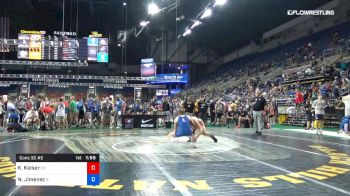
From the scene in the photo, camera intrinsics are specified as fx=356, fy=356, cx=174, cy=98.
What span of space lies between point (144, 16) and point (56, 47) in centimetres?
1175

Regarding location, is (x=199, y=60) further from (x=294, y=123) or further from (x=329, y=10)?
(x=294, y=123)

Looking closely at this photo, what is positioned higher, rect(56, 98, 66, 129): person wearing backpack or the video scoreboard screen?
the video scoreboard screen

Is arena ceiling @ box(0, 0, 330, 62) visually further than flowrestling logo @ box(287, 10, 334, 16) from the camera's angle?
Yes

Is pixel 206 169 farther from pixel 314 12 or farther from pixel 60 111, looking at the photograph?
pixel 314 12

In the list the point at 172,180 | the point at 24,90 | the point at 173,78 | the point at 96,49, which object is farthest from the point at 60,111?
the point at 173,78

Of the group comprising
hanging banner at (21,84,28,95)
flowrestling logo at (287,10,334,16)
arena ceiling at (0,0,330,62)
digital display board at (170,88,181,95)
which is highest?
arena ceiling at (0,0,330,62)

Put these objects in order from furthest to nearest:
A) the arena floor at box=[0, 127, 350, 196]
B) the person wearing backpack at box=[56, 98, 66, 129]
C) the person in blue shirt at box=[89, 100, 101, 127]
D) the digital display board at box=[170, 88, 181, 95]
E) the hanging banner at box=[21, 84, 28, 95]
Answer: the digital display board at box=[170, 88, 181, 95], the hanging banner at box=[21, 84, 28, 95], the person in blue shirt at box=[89, 100, 101, 127], the person wearing backpack at box=[56, 98, 66, 129], the arena floor at box=[0, 127, 350, 196]

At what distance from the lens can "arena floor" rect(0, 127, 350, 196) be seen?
197 inches

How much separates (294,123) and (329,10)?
13225mm

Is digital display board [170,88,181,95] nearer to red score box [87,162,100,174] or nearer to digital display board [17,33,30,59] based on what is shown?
digital display board [17,33,30,59]

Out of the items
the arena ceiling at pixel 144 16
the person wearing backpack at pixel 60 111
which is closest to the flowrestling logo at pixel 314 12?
the arena ceiling at pixel 144 16

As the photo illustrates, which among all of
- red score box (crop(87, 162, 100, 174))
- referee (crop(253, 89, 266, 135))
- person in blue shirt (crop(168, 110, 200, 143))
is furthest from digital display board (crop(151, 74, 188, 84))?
red score box (crop(87, 162, 100, 174))

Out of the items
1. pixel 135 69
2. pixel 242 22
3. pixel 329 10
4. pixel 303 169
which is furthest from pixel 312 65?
pixel 135 69
